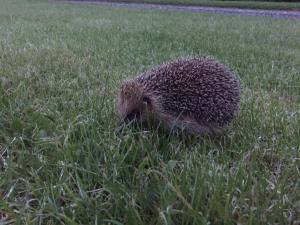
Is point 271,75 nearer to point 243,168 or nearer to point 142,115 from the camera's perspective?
point 142,115

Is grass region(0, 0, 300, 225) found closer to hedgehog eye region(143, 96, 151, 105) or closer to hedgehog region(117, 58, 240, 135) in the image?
hedgehog region(117, 58, 240, 135)

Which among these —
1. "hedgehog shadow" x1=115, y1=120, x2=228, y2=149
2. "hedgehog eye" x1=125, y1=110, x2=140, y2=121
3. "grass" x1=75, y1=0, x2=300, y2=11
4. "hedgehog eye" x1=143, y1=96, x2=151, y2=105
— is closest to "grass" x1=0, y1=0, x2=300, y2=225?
"hedgehog shadow" x1=115, y1=120, x2=228, y2=149

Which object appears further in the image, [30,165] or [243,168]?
[30,165]

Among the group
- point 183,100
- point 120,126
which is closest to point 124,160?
point 120,126

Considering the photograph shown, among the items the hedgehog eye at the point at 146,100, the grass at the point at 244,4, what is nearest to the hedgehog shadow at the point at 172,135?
the hedgehog eye at the point at 146,100

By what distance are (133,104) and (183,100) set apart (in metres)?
0.37

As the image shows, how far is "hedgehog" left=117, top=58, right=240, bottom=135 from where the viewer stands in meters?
3.12

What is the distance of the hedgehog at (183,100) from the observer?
10.3 ft

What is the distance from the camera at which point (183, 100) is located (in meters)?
3.20

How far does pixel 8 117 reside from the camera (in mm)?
3105

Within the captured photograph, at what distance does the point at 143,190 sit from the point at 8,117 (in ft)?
4.64

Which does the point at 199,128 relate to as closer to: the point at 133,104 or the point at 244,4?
the point at 133,104

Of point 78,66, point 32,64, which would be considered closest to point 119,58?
point 78,66

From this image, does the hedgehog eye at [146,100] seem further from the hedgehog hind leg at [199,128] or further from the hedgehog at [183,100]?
the hedgehog hind leg at [199,128]
